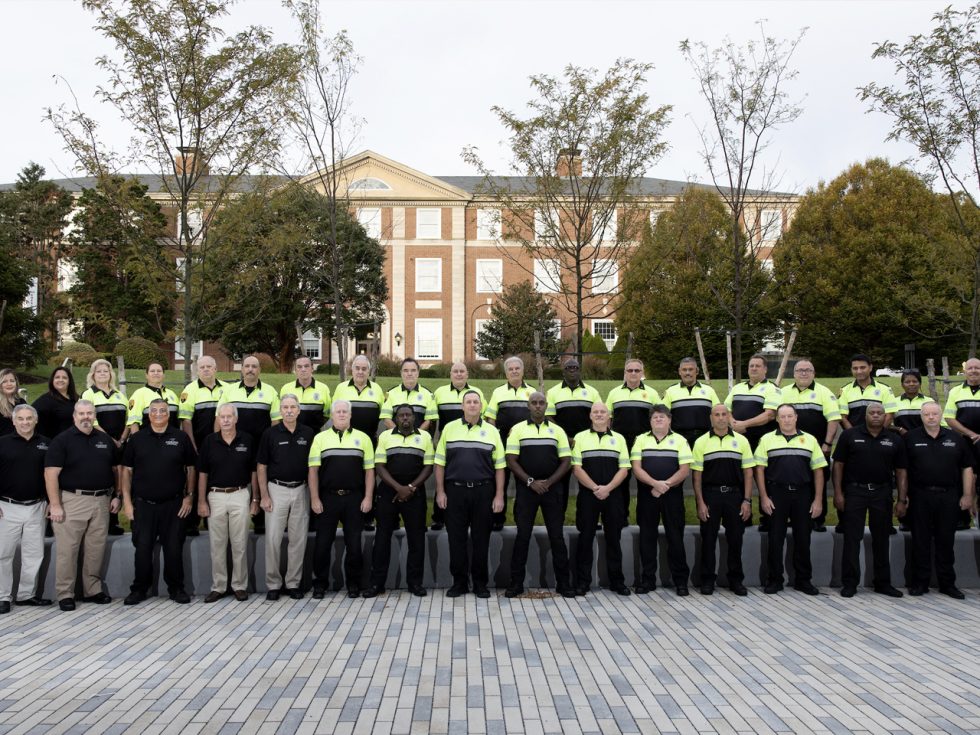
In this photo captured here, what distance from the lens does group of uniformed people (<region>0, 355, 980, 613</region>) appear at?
7699 mm

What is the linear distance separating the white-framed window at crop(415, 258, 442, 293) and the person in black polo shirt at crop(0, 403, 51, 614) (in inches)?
1854

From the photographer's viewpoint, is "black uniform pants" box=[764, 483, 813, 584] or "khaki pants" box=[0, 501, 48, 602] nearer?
"khaki pants" box=[0, 501, 48, 602]

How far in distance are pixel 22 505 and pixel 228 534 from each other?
207 cm

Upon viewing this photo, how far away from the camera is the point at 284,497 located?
7.79 m

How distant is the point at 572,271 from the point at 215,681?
1115 centimetres

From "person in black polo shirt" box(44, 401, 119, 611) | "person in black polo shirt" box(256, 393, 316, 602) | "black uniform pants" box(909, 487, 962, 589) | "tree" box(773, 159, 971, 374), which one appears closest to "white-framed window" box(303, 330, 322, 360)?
"tree" box(773, 159, 971, 374)

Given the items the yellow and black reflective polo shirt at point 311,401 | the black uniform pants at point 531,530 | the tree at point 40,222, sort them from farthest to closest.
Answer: the tree at point 40,222 → the yellow and black reflective polo shirt at point 311,401 → the black uniform pants at point 531,530

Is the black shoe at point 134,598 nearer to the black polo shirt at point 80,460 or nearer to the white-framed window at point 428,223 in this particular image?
→ the black polo shirt at point 80,460

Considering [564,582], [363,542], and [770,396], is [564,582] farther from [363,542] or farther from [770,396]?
[770,396]

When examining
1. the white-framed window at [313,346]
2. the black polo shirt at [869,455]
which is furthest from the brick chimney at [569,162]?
the white-framed window at [313,346]

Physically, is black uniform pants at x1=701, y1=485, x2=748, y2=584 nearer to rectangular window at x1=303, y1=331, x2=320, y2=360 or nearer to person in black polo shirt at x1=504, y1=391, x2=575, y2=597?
person in black polo shirt at x1=504, y1=391, x2=575, y2=597

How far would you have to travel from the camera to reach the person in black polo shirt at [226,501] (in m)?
7.72

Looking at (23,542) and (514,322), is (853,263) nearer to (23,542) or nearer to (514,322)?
(514,322)

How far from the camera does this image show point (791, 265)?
122 ft
